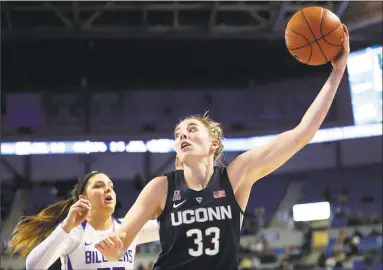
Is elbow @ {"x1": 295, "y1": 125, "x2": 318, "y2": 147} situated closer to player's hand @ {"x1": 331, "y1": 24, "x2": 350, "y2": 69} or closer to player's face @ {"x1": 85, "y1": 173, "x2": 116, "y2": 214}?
player's hand @ {"x1": 331, "y1": 24, "x2": 350, "y2": 69}

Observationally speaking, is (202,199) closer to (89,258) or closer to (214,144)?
(214,144)

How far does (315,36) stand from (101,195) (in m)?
1.75

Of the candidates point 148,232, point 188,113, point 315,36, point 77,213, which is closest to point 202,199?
point 77,213

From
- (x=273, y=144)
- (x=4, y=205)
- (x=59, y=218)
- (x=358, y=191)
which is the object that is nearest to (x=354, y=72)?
(x=358, y=191)

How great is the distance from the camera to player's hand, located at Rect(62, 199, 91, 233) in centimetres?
283

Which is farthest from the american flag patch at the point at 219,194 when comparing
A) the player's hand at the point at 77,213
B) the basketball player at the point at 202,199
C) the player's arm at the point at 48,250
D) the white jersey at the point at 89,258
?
the white jersey at the point at 89,258

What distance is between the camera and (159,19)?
→ 13.6 m

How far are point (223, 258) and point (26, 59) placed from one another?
44.3 feet

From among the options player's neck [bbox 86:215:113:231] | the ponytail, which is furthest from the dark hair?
player's neck [bbox 86:215:113:231]

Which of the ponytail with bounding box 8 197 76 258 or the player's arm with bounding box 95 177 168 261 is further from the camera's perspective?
the ponytail with bounding box 8 197 76 258

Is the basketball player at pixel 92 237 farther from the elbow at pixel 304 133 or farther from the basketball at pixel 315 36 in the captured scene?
the basketball at pixel 315 36

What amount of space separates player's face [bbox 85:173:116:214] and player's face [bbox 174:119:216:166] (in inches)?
52.1

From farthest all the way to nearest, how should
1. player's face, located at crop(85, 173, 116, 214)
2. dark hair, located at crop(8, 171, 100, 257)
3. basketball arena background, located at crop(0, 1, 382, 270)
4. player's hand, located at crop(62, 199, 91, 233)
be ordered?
1. basketball arena background, located at crop(0, 1, 382, 270)
2. dark hair, located at crop(8, 171, 100, 257)
3. player's face, located at crop(85, 173, 116, 214)
4. player's hand, located at crop(62, 199, 91, 233)

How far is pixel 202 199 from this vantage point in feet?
7.72
